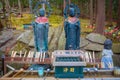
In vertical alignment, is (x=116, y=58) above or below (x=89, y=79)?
below

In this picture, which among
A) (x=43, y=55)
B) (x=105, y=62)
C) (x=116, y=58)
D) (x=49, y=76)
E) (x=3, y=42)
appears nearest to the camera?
(x=49, y=76)

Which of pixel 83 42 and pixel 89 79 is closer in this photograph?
pixel 89 79

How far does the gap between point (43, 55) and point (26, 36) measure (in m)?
4.74

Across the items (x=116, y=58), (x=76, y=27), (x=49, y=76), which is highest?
(x=76, y=27)

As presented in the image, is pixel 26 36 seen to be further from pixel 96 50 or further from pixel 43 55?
pixel 43 55

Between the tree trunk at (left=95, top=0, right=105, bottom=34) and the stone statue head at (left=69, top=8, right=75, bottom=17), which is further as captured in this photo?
the tree trunk at (left=95, top=0, right=105, bottom=34)

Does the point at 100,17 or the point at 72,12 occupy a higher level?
the point at 72,12

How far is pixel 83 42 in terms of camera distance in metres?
11.8

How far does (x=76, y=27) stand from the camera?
897 cm

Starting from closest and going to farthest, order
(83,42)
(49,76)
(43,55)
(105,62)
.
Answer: (49,76) → (105,62) → (43,55) → (83,42)

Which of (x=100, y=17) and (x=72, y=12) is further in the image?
(x=100, y=17)

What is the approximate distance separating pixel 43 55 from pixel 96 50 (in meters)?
3.79

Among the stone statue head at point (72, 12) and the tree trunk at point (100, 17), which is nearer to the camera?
the stone statue head at point (72, 12)

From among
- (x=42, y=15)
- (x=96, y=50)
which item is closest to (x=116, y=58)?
(x=96, y=50)
